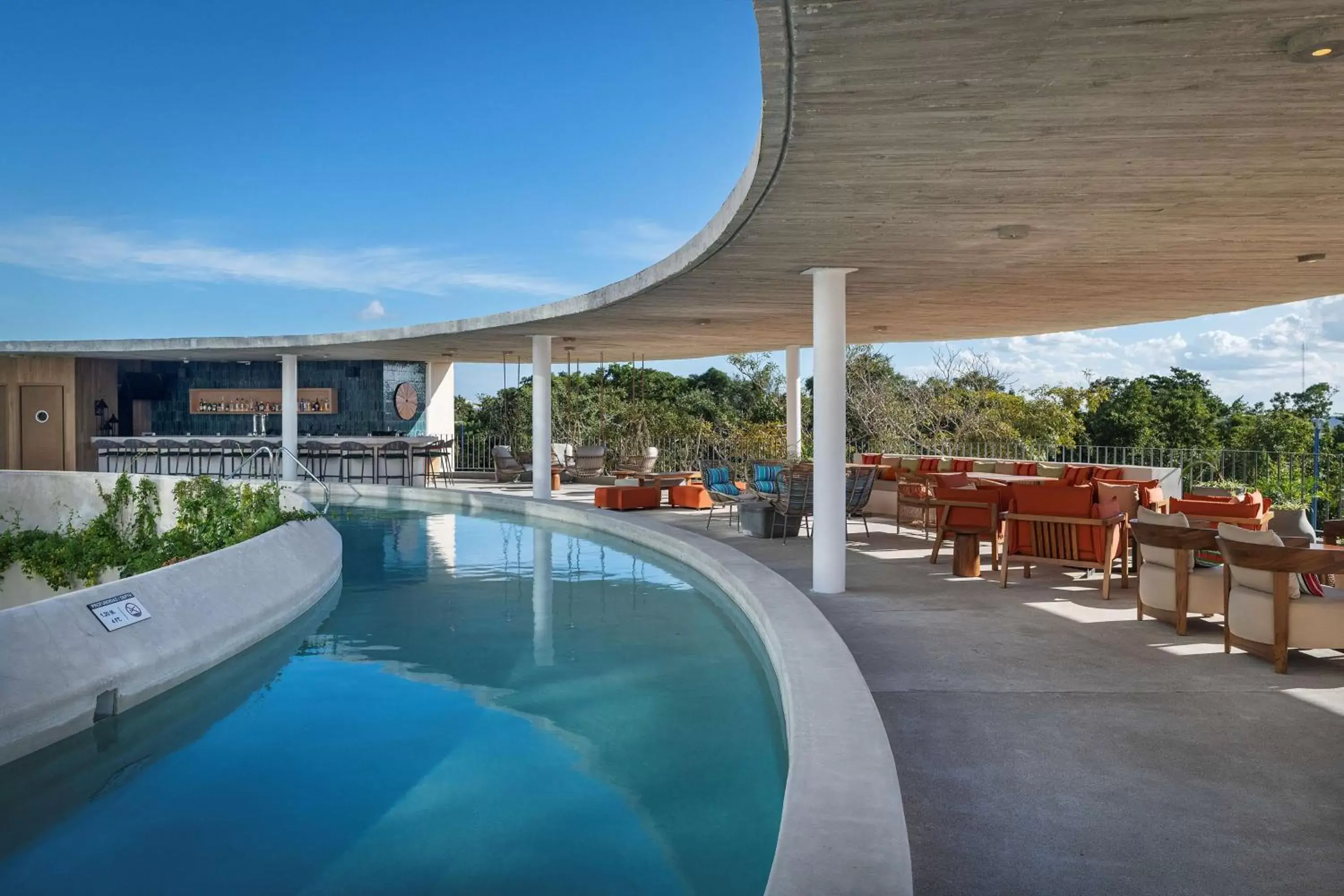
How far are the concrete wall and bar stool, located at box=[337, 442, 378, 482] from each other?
10.2 metres

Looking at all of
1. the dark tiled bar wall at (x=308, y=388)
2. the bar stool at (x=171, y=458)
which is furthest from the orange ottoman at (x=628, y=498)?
the bar stool at (x=171, y=458)

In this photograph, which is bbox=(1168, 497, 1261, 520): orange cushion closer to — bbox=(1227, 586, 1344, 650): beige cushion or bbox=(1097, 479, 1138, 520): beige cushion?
bbox=(1097, 479, 1138, 520): beige cushion

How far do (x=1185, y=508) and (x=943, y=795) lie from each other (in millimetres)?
5633

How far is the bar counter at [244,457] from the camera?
18.8 metres

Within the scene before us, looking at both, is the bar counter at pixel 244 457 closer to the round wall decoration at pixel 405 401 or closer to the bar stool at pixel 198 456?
the bar stool at pixel 198 456

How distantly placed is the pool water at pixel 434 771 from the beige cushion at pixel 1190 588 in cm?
269

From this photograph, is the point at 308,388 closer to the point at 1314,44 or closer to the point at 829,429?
the point at 829,429

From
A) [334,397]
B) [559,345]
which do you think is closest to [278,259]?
[334,397]

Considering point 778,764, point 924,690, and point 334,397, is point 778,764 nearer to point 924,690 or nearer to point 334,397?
point 924,690

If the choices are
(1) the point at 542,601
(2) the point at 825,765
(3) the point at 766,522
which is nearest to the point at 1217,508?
(3) the point at 766,522

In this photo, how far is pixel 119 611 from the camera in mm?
5742

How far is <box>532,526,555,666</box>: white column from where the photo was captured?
253 inches

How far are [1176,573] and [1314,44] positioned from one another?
3.79m

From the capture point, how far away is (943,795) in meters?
3.37
